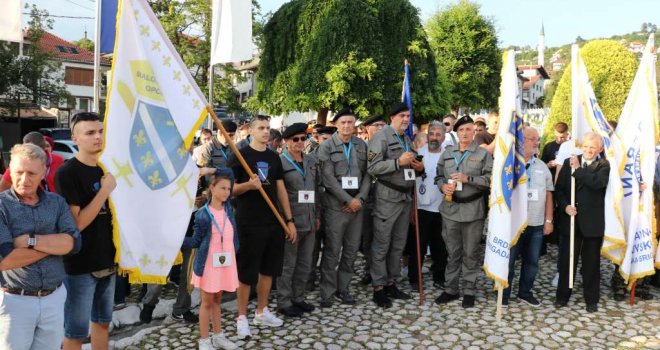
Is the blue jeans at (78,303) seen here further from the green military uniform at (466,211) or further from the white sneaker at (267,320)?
the green military uniform at (466,211)

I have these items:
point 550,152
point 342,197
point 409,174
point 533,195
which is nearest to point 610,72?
point 550,152

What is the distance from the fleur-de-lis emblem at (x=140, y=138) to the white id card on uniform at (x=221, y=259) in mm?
1260

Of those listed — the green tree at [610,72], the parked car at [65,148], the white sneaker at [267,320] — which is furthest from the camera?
the parked car at [65,148]

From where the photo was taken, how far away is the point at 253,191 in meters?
5.02

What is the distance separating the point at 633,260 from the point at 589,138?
62.1 inches

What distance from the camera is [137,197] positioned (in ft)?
12.1

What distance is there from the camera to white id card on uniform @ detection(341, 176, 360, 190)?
5.77m

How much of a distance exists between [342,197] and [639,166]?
11.8 ft

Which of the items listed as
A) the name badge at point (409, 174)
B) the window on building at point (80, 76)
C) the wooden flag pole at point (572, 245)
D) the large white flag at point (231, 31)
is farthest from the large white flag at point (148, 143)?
the window on building at point (80, 76)

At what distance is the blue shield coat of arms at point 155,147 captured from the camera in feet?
12.2

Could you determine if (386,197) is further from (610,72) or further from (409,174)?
(610,72)

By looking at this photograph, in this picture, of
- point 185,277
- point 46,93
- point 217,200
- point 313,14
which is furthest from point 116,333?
point 46,93

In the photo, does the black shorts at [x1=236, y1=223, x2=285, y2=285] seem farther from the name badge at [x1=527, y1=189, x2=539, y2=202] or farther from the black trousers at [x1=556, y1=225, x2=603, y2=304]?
the black trousers at [x1=556, y1=225, x2=603, y2=304]

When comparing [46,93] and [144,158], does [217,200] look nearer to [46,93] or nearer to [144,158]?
[144,158]
